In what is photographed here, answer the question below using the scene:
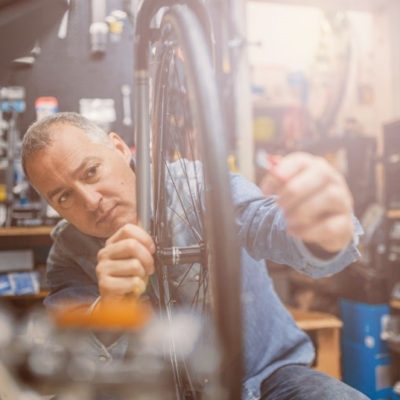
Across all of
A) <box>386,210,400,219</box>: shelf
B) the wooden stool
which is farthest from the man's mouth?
<box>386,210,400,219</box>: shelf

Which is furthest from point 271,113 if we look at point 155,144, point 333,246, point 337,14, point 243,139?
point 333,246

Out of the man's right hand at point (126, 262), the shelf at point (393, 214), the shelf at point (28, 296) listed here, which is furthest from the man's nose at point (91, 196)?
the shelf at point (393, 214)

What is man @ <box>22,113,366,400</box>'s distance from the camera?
0.47 meters

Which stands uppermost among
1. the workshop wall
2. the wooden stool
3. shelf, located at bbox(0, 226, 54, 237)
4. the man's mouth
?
the workshop wall

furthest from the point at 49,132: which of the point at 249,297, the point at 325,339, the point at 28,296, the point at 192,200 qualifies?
the point at 325,339

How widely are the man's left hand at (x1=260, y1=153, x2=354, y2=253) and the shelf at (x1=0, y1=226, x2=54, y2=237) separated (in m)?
0.88

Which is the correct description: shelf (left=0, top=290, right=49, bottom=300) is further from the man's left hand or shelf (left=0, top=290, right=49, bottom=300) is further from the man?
the man's left hand

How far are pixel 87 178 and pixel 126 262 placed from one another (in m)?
0.19

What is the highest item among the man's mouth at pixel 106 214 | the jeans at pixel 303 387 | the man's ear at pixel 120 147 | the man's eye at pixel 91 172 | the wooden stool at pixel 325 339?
the man's ear at pixel 120 147

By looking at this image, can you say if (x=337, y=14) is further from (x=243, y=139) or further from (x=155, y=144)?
(x=155, y=144)

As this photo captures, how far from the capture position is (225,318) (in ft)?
1.49

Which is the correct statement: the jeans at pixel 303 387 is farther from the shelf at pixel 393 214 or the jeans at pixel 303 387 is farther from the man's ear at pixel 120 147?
the shelf at pixel 393 214

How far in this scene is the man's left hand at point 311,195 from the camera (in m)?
0.46

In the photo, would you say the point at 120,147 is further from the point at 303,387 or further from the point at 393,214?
the point at 393,214
